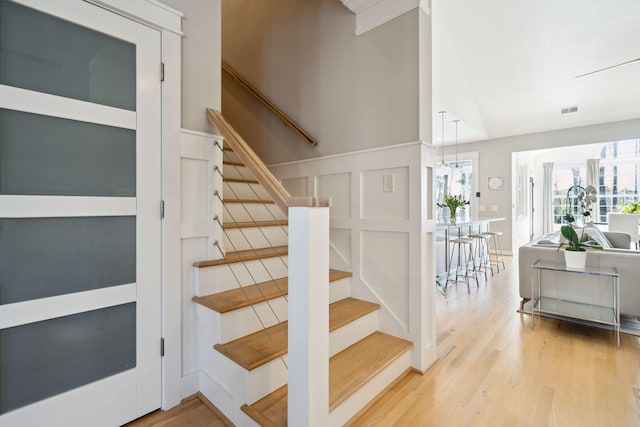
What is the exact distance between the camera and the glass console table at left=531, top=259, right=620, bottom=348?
2498mm

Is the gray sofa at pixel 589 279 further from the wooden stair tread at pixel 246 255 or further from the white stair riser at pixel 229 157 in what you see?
the white stair riser at pixel 229 157

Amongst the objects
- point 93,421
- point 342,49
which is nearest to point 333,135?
point 342,49

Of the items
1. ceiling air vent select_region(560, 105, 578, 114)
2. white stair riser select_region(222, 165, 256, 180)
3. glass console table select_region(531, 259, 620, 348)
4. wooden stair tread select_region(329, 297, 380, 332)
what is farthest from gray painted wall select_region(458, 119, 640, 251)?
white stair riser select_region(222, 165, 256, 180)

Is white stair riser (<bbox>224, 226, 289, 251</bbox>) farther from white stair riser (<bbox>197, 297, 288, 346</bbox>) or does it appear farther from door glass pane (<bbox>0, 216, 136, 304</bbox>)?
door glass pane (<bbox>0, 216, 136, 304</bbox>)

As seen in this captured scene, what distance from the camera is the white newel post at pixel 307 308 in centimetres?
117

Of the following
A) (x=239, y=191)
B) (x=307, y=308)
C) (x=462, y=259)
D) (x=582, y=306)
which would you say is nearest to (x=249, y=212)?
(x=239, y=191)

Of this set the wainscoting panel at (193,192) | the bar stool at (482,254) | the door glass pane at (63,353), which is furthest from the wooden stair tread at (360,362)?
the bar stool at (482,254)

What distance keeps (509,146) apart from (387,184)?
612cm

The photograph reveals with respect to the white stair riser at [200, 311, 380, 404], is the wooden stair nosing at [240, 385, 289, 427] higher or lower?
lower

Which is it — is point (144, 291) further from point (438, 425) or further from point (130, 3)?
point (438, 425)

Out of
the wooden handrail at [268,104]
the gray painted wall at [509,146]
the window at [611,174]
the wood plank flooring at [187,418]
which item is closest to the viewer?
the wood plank flooring at [187,418]

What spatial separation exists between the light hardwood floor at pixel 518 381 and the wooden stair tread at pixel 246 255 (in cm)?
81

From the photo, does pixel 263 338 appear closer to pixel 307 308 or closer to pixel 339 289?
pixel 307 308

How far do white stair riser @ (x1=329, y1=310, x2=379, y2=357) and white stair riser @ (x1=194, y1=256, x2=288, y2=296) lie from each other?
573mm
